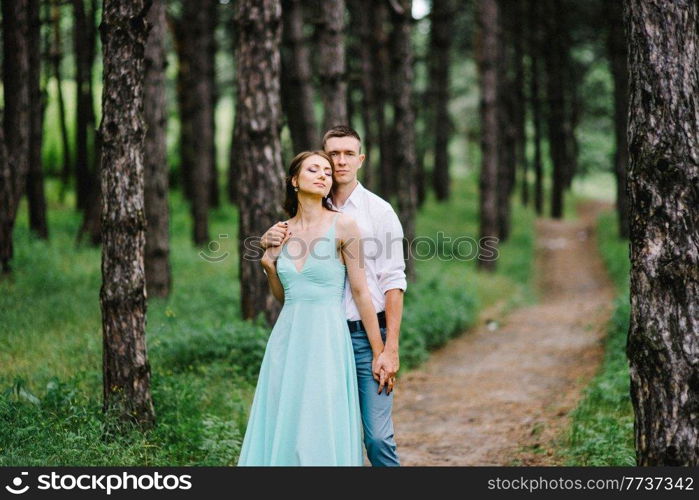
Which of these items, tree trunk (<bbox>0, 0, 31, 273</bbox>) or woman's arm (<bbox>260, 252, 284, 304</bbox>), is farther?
tree trunk (<bbox>0, 0, 31, 273</bbox>)

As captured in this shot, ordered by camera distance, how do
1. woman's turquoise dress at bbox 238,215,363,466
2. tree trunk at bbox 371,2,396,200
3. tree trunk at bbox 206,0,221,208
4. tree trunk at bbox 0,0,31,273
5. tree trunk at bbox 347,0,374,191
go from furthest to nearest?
tree trunk at bbox 206,0,221,208
tree trunk at bbox 347,0,374,191
tree trunk at bbox 371,2,396,200
tree trunk at bbox 0,0,31,273
woman's turquoise dress at bbox 238,215,363,466

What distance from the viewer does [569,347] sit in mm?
11945

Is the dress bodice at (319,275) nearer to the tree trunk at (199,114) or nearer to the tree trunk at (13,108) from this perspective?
the tree trunk at (13,108)

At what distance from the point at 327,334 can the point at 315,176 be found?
0.97 metres

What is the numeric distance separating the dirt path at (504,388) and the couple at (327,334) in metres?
2.75

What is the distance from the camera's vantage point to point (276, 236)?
4809mm

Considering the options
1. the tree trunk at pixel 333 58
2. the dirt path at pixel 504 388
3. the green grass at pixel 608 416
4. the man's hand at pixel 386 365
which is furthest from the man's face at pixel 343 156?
the tree trunk at pixel 333 58

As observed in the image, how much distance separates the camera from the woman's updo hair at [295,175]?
15.7 ft

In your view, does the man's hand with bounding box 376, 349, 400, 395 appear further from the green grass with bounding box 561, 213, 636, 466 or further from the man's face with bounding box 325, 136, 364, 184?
the green grass with bounding box 561, 213, 636, 466

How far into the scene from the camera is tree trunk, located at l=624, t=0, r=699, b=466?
4.54 metres

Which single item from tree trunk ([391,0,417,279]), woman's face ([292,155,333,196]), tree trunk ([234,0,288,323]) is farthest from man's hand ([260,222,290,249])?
tree trunk ([391,0,417,279])

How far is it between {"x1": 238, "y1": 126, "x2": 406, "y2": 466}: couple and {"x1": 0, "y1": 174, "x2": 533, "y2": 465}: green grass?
1665 mm
